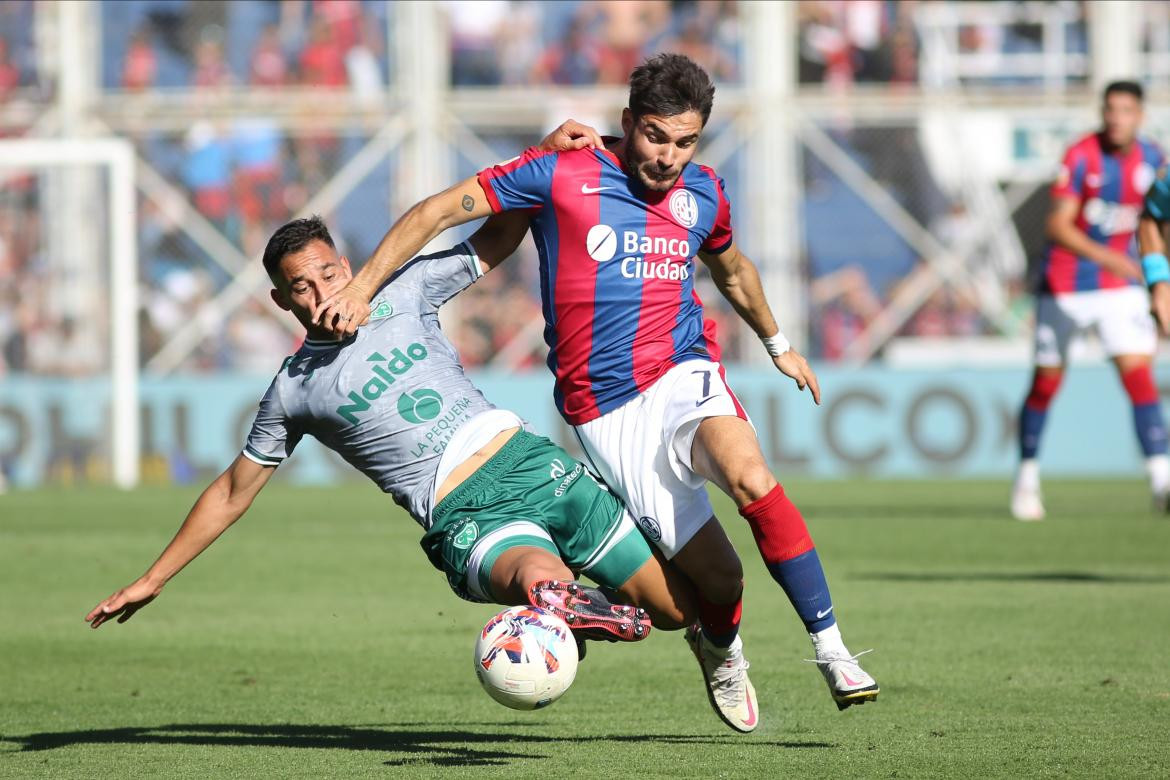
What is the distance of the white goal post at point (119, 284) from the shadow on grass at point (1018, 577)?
10245mm

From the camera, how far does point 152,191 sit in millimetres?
20719

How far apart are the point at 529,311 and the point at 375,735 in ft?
47.1

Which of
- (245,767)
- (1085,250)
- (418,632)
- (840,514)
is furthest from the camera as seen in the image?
(840,514)

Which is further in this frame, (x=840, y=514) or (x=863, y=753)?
(x=840, y=514)

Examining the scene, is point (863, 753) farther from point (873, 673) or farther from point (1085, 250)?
Answer: point (1085, 250)

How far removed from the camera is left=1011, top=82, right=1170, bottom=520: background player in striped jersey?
39.6 ft

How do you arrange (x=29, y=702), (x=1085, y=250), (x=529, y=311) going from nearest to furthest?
(x=29, y=702), (x=1085, y=250), (x=529, y=311)

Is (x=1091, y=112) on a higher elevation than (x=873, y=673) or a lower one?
higher

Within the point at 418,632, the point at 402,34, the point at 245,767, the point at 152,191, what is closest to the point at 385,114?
the point at 402,34

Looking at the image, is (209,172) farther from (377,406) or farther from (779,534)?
(779,534)

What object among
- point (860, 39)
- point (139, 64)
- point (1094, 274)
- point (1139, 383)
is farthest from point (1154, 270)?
point (139, 64)

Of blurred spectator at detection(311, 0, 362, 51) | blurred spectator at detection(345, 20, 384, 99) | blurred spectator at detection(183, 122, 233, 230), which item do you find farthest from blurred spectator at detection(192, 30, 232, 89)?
blurred spectator at detection(345, 20, 384, 99)

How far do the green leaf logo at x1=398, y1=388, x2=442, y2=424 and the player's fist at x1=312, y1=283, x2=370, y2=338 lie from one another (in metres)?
0.36

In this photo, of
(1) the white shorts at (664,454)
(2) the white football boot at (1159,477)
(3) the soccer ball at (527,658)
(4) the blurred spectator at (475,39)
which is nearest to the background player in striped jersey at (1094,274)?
(2) the white football boot at (1159,477)
